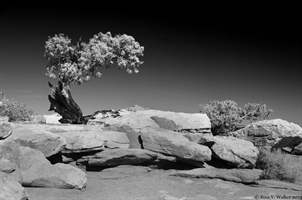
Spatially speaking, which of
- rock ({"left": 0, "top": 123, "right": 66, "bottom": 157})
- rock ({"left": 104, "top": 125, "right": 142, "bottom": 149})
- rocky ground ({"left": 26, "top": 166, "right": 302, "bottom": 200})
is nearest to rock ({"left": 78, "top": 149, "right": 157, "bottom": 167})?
rocky ground ({"left": 26, "top": 166, "right": 302, "bottom": 200})

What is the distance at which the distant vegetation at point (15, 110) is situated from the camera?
22627 millimetres

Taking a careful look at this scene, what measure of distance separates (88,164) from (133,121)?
459cm

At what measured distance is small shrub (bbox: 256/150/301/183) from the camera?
1373 centimetres

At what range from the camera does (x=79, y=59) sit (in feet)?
63.2

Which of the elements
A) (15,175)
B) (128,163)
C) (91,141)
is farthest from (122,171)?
(15,175)

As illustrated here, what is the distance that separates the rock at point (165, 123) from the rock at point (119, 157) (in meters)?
3.77

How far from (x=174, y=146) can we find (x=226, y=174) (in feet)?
9.70

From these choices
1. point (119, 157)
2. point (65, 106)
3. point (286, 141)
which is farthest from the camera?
point (65, 106)

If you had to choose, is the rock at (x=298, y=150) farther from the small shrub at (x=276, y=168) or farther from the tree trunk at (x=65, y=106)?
the tree trunk at (x=65, y=106)

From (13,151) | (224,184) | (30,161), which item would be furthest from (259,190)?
(13,151)

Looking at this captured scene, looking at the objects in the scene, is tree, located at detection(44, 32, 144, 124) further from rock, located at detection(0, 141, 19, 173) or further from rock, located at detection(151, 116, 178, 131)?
rock, located at detection(0, 141, 19, 173)

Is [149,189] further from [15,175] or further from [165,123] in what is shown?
[165,123]

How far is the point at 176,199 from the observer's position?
998cm

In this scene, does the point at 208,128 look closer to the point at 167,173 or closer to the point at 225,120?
the point at 167,173
